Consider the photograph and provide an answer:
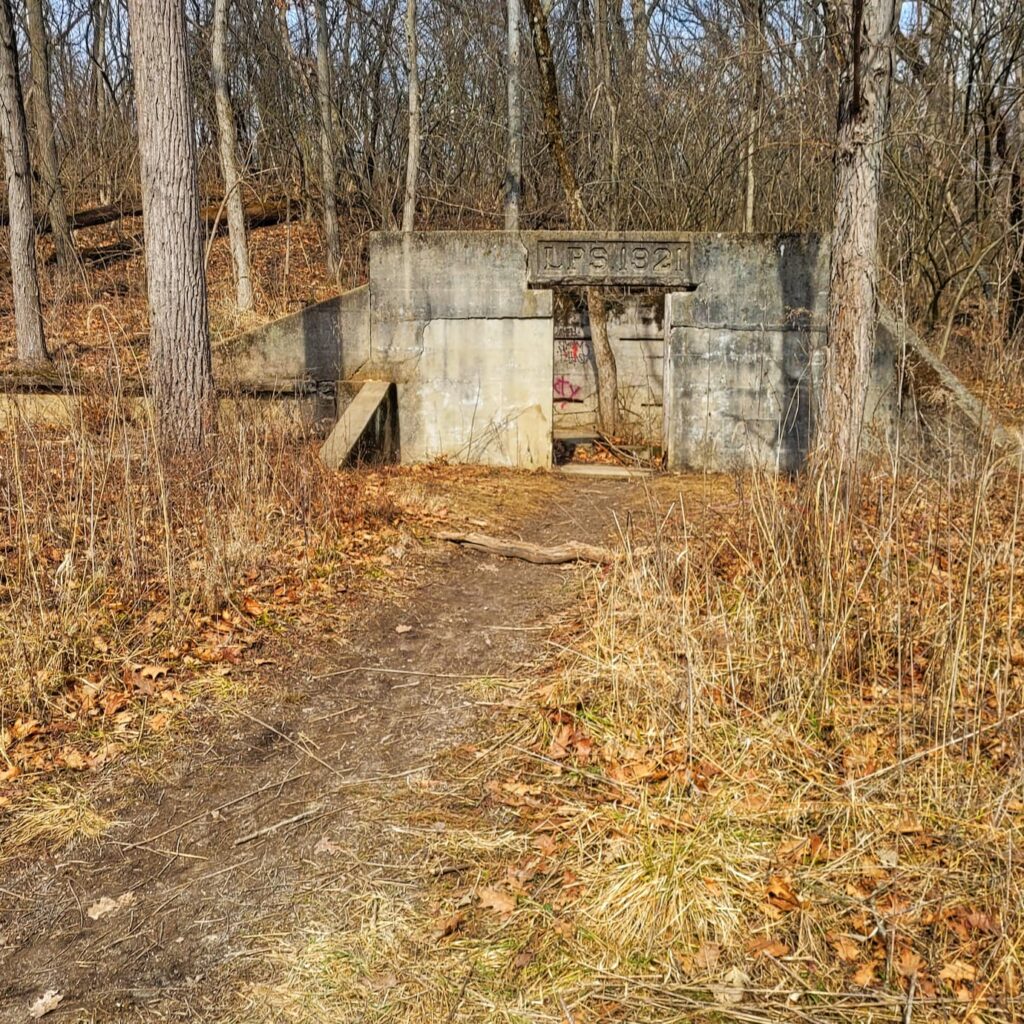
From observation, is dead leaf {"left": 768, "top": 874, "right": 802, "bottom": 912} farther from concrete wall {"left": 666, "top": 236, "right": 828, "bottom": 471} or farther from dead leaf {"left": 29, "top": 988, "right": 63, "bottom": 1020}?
concrete wall {"left": 666, "top": 236, "right": 828, "bottom": 471}

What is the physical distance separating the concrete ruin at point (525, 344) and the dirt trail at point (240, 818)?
14.6ft

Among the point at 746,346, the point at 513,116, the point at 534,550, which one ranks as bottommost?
the point at 534,550

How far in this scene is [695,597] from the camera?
4.98 metres

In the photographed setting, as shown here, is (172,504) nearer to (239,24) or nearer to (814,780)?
(814,780)

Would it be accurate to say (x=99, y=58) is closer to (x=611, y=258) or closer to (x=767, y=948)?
(x=611, y=258)

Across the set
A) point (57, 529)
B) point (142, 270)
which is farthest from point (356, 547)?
point (142, 270)

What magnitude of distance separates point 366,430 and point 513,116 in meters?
5.75

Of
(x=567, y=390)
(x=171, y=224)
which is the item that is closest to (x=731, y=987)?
(x=171, y=224)

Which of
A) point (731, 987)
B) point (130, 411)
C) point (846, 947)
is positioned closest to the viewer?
point (731, 987)

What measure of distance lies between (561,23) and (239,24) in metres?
6.77

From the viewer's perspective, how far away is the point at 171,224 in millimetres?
7863

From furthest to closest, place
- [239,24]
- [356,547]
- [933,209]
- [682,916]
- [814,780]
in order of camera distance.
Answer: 1. [239,24]
2. [933,209]
3. [356,547]
4. [814,780]
5. [682,916]

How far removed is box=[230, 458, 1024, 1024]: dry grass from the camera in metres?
2.83

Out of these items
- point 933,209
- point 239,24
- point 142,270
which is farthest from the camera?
point 239,24
